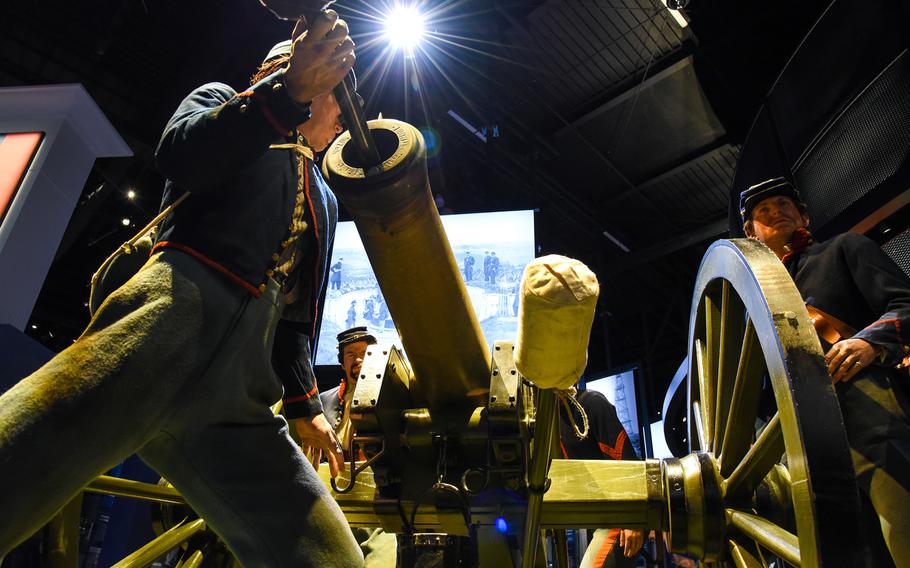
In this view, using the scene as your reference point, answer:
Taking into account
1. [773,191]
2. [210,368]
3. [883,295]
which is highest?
[773,191]

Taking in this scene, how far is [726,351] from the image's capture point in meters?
1.97

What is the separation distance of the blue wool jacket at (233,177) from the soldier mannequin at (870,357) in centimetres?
150

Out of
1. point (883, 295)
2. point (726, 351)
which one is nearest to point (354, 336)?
point (726, 351)

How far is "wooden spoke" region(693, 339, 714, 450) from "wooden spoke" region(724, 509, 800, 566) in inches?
14.3

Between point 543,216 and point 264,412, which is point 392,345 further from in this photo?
point 543,216

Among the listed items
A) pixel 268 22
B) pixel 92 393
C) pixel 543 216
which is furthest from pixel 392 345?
pixel 543 216

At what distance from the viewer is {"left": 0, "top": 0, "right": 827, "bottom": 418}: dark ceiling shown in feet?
19.9

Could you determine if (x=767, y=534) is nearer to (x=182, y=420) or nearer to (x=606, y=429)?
(x=182, y=420)

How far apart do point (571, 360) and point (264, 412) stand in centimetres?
73

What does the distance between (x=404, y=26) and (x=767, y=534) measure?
5774 millimetres

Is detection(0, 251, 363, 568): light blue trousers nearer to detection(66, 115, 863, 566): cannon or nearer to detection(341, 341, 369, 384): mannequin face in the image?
detection(66, 115, 863, 566): cannon

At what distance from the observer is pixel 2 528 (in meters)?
1.00

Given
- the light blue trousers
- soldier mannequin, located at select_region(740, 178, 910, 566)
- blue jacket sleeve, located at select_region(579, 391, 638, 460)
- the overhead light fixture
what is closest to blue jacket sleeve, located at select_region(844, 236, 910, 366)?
soldier mannequin, located at select_region(740, 178, 910, 566)

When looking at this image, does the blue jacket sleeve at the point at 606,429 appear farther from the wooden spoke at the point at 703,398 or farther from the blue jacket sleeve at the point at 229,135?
the blue jacket sleeve at the point at 229,135
